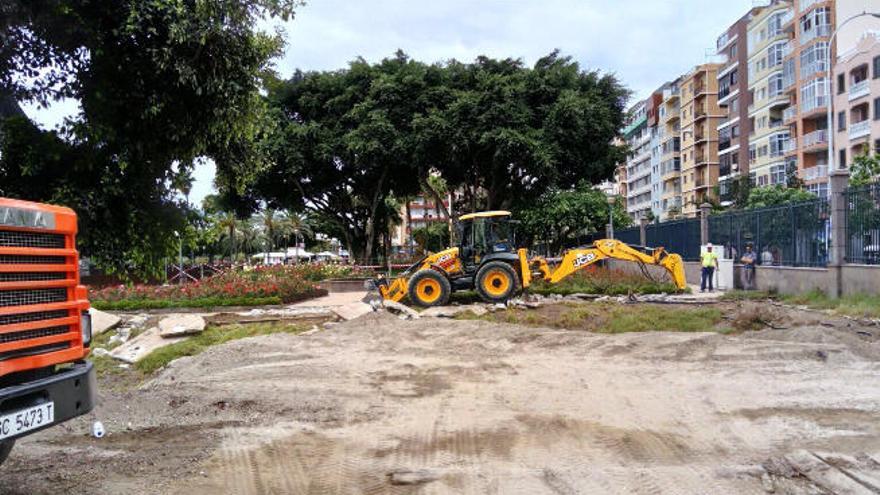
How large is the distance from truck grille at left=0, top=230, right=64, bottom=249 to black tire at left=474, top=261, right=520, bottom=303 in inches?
566

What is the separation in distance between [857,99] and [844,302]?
35974 mm

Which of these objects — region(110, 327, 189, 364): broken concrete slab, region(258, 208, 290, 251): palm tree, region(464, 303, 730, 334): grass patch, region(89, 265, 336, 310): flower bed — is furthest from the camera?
region(258, 208, 290, 251): palm tree

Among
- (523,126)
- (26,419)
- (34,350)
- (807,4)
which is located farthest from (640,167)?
(26,419)

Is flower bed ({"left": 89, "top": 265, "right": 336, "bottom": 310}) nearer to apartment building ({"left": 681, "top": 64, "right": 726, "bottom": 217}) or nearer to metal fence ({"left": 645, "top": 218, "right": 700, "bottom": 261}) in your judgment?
metal fence ({"left": 645, "top": 218, "right": 700, "bottom": 261})

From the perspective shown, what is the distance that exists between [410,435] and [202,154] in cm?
381

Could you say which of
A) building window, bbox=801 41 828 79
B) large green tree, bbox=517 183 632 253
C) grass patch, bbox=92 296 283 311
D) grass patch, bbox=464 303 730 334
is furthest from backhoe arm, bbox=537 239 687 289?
building window, bbox=801 41 828 79

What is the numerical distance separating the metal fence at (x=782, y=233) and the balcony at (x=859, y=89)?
26366 millimetres

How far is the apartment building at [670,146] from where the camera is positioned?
297ft

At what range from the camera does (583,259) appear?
20.5 meters

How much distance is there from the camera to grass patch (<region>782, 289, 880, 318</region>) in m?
14.2

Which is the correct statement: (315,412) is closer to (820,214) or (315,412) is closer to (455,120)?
(820,214)

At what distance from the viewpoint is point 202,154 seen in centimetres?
802

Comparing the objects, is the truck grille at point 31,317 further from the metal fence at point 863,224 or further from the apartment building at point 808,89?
the apartment building at point 808,89

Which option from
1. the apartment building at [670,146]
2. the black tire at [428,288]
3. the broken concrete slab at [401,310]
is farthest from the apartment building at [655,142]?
the broken concrete slab at [401,310]
